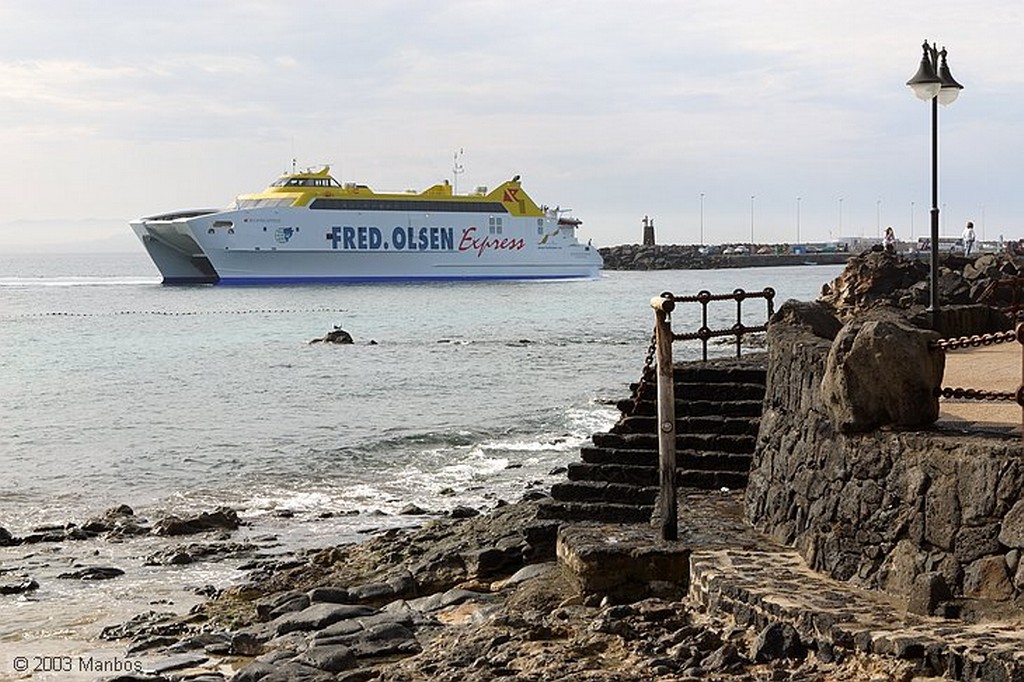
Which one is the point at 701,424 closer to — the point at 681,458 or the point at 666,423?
the point at 681,458

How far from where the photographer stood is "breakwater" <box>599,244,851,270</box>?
428 ft

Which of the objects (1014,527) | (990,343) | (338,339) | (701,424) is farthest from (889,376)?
(338,339)

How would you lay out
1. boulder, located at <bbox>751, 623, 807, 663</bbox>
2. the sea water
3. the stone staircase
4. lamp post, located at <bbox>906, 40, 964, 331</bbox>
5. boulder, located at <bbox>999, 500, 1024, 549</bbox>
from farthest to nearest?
the sea water, lamp post, located at <bbox>906, 40, 964, 331</bbox>, the stone staircase, boulder, located at <bbox>751, 623, 807, 663</bbox>, boulder, located at <bbox>999, 500, 1024, 549</bbox>

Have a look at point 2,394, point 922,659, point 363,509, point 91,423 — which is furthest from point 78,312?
point 922,659

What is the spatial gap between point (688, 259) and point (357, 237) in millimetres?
56157

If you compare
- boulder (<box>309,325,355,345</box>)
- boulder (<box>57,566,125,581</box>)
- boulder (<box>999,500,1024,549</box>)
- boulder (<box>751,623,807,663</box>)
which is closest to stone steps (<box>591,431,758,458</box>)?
boulder (<box>751,623,807,663</box>)

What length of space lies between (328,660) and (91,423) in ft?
57.6

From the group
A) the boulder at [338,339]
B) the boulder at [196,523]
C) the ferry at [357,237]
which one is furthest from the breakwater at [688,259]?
the boulder at [196,523]

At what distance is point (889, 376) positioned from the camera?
6832mm

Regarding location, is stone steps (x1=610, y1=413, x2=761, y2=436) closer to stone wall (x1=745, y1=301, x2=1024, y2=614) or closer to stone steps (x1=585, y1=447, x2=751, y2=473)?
stone steps (x1=585, y1=447, x2=751, y2=473)

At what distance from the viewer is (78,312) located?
65.6 meters

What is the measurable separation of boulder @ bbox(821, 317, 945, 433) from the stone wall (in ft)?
0.19

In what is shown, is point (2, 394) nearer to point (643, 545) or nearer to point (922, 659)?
point (643, 545)

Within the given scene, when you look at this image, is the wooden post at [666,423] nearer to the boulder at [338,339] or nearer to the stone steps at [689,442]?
the stone steps at [689,442]
